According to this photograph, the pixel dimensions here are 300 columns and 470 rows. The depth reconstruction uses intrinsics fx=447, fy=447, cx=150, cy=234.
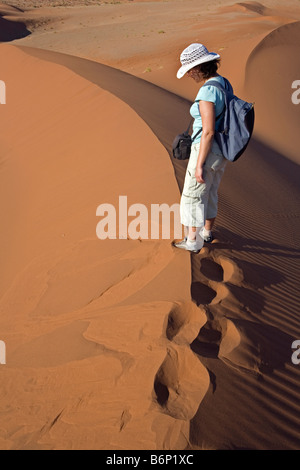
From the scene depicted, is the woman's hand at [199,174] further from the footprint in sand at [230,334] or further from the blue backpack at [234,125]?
the footprint in sand at [230,334]

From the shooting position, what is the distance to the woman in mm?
3395

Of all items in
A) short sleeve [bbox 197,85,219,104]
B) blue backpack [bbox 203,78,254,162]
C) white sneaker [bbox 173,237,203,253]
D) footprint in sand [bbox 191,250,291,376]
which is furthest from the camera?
white sneaker [bbox 173,237,203,253]

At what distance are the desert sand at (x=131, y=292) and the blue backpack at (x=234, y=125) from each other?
105cm

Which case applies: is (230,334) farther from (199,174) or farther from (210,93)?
(210,93)

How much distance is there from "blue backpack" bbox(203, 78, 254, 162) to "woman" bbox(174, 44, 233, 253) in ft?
0.18

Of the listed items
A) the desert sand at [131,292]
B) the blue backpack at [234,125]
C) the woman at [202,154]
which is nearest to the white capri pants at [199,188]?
the woman at [202,154]

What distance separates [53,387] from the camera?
3201 millimetres

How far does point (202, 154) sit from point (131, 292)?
1323 mm

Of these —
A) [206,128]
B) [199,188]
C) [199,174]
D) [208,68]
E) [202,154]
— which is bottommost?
[199,188]

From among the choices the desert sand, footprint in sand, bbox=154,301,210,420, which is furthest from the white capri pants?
footprint in sand, bbox=154,301,210,420

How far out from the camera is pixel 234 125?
3.54 m

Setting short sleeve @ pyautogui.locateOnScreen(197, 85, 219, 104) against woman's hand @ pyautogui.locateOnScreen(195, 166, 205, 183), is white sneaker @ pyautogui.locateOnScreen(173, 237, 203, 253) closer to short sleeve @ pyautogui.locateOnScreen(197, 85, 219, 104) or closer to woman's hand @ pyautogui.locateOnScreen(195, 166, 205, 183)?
woman's hand @ pyautogui.locateOnScreen(195, 166, 205, 183)

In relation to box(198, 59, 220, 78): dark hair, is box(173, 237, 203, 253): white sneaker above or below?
below

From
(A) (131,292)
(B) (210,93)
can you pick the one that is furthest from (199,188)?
(A) (131,292)
